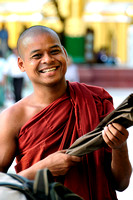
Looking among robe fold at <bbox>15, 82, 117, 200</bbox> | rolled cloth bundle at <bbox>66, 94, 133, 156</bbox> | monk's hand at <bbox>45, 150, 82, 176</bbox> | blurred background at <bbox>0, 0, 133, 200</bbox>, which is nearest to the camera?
rolled cloth bundle at <bbox>66, 94, 133, 156</bbox>

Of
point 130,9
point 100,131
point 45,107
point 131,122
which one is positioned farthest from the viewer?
point 130,9

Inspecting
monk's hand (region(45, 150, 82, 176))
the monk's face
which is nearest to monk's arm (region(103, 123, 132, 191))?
monk's hand (region(45, 150, 82, 176))

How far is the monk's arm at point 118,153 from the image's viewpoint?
1494mm

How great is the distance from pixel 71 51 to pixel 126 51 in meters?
9.02

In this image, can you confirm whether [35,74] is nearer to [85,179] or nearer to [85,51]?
[85,179]

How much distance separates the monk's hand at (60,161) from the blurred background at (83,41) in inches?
90.3

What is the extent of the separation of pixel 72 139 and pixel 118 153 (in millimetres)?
219

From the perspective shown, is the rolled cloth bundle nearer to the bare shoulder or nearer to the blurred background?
the bare shoulder

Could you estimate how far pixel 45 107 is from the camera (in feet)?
6.00

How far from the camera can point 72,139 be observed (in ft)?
5.70

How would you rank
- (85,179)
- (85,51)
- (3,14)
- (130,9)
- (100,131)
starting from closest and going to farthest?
(100,131) < (85,179) < (130,9) < (85,51) < (3,14)

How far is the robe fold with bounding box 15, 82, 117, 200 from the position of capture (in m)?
1.71

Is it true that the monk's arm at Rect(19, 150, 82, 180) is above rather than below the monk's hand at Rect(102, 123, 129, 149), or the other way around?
below

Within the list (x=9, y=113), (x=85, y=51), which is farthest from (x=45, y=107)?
(x=85, y=51)
